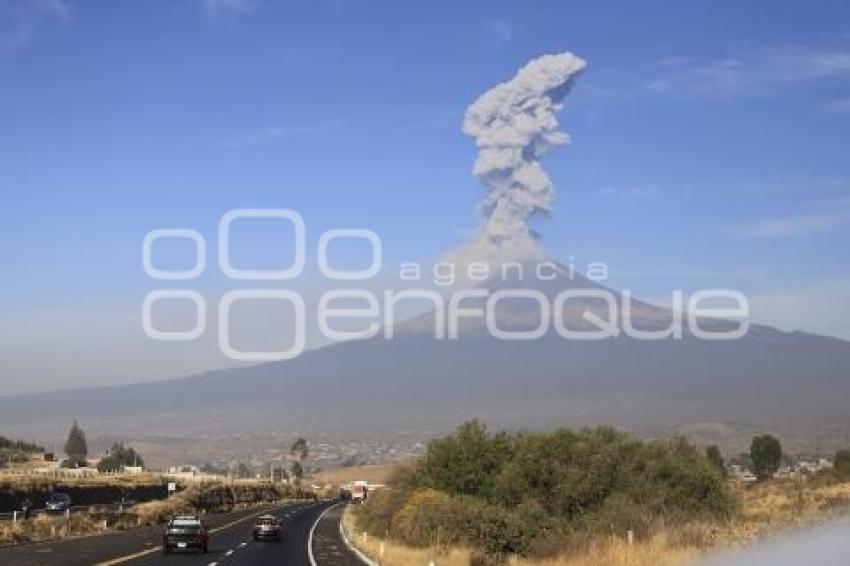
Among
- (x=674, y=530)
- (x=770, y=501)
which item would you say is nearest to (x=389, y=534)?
(x=770, y=501)

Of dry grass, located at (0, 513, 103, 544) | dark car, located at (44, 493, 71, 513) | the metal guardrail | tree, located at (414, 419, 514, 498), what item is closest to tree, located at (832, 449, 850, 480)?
tree, located at (414, 419, 514, 498)

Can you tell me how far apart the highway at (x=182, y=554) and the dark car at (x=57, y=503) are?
10.9m

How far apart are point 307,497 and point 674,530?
123055 mm

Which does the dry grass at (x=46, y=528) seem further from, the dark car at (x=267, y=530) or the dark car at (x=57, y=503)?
the dark car at (x=267, y=530)

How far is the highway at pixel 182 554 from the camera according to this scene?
34000mm

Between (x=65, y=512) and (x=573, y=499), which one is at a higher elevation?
(x=573, y=499)

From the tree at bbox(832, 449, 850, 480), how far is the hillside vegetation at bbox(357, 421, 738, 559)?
2388cm

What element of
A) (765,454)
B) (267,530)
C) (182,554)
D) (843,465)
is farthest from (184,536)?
(765,454)

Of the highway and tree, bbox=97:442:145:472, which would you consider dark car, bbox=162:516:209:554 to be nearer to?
the highway

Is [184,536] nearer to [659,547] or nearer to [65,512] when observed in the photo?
[659,547]

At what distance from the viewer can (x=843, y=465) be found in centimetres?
6756

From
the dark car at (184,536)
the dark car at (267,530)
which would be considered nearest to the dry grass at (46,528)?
the dark car at (184,536)

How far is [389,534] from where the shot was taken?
155 feet

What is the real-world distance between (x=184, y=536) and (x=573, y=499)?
43.7ft
